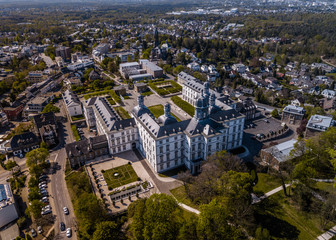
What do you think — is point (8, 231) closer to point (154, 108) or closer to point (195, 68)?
point (154, 108)

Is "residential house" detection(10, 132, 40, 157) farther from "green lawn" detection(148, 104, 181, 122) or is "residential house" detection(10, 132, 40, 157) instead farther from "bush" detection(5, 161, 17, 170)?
"green lawn" detection(148, 104, 181, 122)

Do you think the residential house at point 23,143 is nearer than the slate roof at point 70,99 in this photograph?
Yes


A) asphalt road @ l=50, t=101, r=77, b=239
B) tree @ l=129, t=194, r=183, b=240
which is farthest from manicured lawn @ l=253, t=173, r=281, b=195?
asphalt road @ l=50, t=101, r=77, b=239

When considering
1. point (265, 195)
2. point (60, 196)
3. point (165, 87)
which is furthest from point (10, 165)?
point (165, 87)

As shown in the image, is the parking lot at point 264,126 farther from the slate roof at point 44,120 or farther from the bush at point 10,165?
the bush at point 10,165

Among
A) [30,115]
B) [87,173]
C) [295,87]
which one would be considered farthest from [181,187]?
[295,87]

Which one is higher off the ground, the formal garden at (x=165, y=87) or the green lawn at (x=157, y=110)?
the formal garden at (x=165, y=87)

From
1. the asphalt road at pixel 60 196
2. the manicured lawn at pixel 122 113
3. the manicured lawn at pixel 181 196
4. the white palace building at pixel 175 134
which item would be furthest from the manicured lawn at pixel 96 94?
the manicured lawn at pixel 181 196
